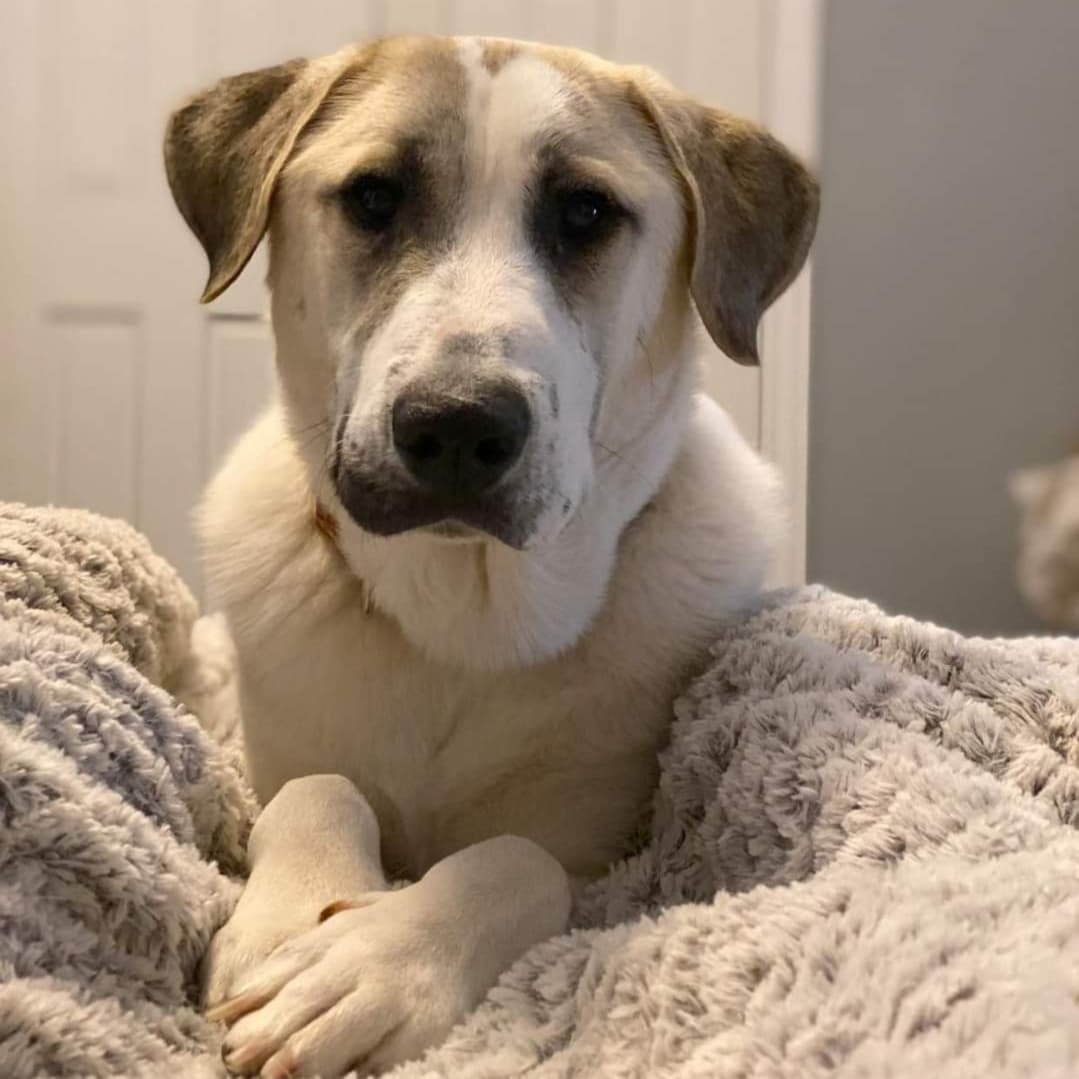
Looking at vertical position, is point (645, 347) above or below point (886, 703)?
above

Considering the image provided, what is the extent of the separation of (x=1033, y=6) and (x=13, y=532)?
2.36m

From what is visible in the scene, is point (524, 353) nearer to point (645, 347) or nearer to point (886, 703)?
point (645, 347)

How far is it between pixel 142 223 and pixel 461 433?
2016 millimetres

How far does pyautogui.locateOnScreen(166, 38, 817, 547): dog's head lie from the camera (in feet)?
3.08

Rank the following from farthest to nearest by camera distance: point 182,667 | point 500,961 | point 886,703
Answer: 1. point 182,667
2. point 886,703
3. point 500,961

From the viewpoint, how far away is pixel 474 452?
91cm

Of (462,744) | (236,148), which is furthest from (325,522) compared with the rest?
(236,148)

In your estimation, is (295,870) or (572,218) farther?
(572,218)

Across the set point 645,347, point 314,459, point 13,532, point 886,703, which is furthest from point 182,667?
point 886,703

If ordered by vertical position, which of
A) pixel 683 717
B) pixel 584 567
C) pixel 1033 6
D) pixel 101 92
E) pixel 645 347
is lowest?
pixel 683 717

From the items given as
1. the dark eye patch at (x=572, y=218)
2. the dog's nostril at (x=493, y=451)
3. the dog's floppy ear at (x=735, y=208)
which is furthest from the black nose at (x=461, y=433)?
the dog's floppy ear at (x=735, y=208)

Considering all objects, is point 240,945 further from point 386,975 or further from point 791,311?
point 791,311

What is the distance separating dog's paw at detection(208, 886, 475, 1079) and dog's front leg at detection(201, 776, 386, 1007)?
0.03 meters

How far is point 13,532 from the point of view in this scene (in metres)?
1.20
